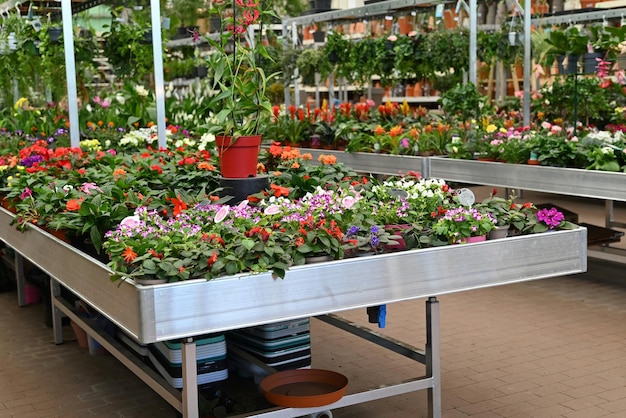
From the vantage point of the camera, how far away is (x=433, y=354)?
3240mm

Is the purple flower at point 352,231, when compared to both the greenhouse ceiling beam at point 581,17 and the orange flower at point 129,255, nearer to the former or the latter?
the orange flower at point 129,255

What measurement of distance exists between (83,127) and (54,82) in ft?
3.40

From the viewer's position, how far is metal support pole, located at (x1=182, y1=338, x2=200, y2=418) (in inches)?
104

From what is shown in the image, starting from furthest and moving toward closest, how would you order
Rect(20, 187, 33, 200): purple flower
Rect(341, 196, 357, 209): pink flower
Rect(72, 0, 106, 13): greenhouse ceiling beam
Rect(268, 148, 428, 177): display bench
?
Rect(72, 0, 106, 13): greenhouse ceiling beam
Rect(268, 148, 428, 177): display bench
Rect(20, 187, 33, 200): purple flower
Rect(341, 196, 357, 209): pink flower

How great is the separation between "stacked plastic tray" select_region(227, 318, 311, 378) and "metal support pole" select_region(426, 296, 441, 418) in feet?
1.71

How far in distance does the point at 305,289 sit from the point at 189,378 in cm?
49

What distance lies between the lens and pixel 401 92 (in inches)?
481

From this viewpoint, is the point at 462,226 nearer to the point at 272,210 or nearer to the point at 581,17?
the point at 272,210

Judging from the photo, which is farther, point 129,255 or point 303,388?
point 303,388

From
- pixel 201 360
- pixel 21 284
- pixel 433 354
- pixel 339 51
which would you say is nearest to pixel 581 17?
pixel 339 51

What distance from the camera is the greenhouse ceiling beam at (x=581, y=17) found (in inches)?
303

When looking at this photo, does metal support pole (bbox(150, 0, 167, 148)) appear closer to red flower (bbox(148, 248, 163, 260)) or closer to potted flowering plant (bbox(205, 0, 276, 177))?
potted flowering plant (bbox(205, 0, 276, 177))

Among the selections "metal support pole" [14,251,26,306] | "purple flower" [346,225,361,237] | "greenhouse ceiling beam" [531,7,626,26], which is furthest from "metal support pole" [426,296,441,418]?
"greenhouse ceiling beam" [531,7,626,26]

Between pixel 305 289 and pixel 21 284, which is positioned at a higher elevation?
pixel 305 289
